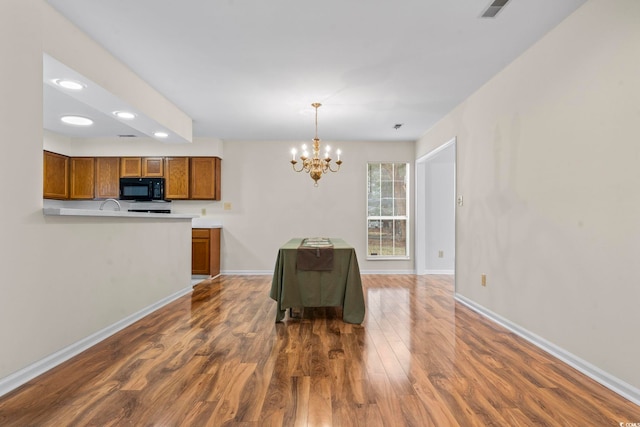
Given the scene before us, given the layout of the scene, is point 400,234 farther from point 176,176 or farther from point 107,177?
point 107,177

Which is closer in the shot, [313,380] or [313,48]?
[313,380]

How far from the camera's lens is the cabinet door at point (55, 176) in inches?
224

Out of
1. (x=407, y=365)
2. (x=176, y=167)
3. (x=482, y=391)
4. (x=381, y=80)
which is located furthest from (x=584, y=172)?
(x=176, y=167)

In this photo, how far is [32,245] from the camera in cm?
215

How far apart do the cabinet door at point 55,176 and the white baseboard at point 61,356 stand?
363 cm

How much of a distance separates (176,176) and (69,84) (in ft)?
10.4

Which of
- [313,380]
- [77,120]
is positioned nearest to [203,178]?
[77,120]

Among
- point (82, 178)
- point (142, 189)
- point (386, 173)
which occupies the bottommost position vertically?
point (142, 189)

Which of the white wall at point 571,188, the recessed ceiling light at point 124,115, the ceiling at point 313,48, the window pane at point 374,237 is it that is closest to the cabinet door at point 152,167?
the ceiling at point 313,48

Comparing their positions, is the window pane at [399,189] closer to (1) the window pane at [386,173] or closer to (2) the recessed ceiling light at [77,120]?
(1) the window pane at [386,173]

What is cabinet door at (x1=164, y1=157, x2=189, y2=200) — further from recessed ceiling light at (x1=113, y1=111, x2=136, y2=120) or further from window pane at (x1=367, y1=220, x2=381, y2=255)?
window pane at (x1=367, y1=220, x2=381, y2=255)

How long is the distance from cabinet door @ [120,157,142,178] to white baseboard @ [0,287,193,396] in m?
3.26

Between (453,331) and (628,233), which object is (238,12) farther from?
(453,331)

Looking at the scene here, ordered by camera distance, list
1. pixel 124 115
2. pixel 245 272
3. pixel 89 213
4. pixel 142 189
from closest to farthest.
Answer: pixel 89 213 → pixel 124 115 → pixel 142 189 → pixel 245 272
